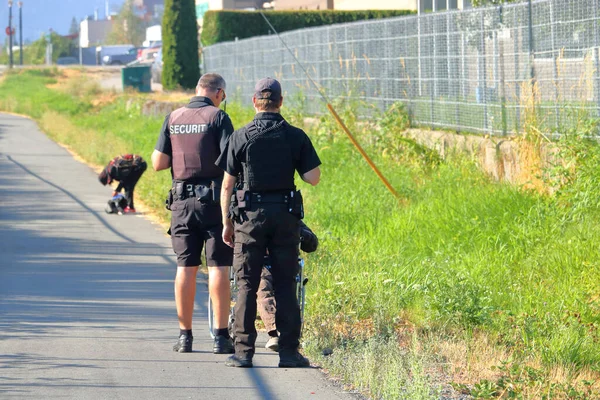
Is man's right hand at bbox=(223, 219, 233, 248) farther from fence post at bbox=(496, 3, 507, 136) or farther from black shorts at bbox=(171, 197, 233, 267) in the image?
fence post at bbox=(496, 3, 507, 136)

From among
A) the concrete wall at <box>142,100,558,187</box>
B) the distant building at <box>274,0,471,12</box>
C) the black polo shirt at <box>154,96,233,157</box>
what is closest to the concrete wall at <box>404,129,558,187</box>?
the concrete wall at <box>142,100,558,187</box>

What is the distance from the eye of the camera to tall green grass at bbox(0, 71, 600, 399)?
271 inches

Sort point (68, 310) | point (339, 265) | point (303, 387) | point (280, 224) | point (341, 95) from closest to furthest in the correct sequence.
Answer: point (303, 387) < point (280, 224) < point (68, 310) < point (339, 265) < point (341, 95)

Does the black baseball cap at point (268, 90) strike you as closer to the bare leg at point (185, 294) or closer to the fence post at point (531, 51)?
the bare leg at point (185, 294)

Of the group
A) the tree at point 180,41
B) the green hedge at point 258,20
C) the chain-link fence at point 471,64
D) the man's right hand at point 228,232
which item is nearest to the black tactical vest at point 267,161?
the man's right hand at point 228,232

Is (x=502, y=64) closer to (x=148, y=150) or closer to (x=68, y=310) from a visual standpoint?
(x=68, y=310)

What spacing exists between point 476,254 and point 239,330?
132 inches

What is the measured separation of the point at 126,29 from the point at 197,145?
111 m

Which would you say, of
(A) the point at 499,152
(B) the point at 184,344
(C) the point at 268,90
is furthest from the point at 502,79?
(B) the point at 184,344

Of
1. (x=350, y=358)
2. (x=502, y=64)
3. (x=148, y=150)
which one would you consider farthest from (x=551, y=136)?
(x=148, y=150)

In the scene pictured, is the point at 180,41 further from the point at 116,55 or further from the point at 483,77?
the point at 116,55

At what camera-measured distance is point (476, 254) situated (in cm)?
948

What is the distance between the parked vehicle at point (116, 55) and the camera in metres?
87.3

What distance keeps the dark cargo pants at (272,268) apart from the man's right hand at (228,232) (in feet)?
0.23
